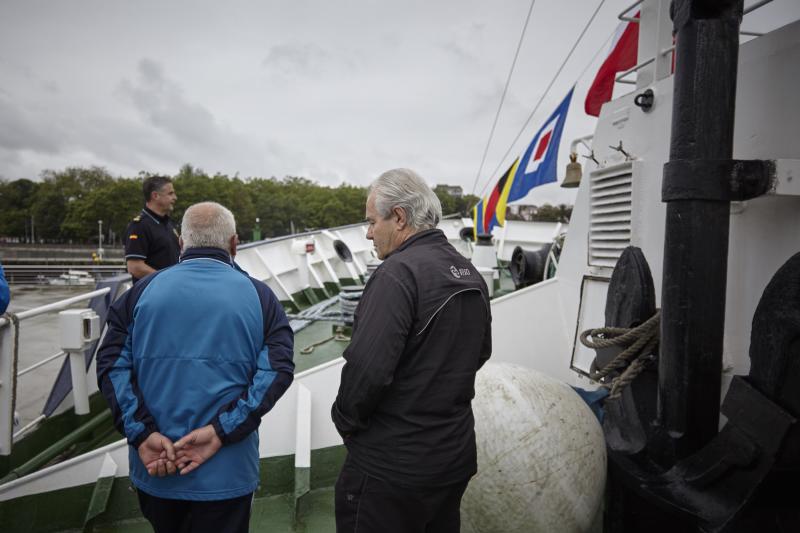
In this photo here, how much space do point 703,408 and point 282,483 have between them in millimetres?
2346

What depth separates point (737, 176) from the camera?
190 cm

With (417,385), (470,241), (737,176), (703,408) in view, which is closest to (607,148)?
(737,176)

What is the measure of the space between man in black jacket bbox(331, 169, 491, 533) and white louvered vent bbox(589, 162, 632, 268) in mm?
1879

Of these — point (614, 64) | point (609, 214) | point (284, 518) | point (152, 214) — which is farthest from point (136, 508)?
point (614, 64)

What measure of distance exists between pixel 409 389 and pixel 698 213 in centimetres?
138

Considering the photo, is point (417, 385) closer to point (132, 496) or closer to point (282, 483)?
point (282, 483)

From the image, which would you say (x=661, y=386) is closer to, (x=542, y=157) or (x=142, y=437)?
(x=142, y=437)

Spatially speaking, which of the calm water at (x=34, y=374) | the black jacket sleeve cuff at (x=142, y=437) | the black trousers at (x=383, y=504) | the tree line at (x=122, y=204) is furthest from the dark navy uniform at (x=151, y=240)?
the tree line at (x=122, y=204)

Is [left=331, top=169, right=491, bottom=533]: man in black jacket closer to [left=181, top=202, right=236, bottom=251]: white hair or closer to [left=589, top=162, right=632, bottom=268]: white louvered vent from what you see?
[left=181, top=202, right=236, bottom=251]: white hair

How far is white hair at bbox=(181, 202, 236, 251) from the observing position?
1.92 metres

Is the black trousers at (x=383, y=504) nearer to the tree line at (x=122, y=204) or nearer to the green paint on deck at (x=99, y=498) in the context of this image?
the green paint on deck at (x=99, y=498)

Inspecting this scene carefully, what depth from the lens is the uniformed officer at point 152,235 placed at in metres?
3.98

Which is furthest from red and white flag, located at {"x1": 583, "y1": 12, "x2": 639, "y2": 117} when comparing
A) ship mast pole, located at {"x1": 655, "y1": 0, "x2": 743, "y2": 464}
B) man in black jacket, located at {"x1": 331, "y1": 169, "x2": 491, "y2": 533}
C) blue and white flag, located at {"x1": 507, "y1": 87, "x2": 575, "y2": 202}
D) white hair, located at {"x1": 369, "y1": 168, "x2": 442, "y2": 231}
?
man in black jacket, located at {"x1": 331, "y1": 169, "x2": 491, "y2": 533}

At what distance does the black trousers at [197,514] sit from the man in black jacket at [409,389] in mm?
453
